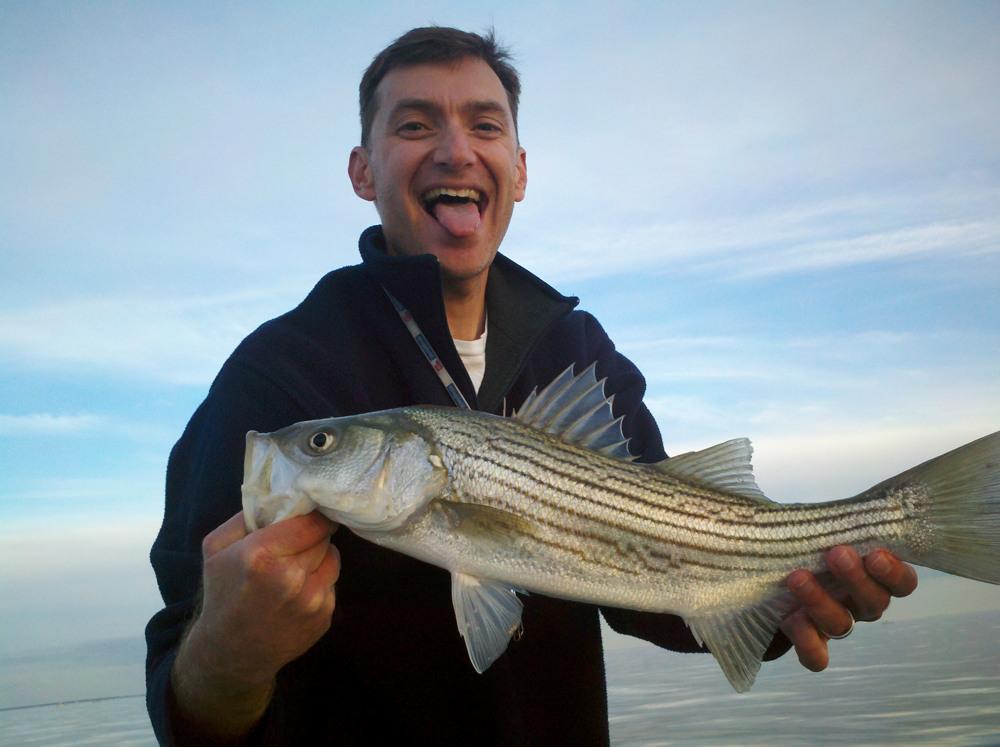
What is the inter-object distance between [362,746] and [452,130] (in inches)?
145

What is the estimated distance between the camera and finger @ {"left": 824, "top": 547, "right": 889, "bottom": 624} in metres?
3.05

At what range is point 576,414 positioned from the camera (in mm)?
3217

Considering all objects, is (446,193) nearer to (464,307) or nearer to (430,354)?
(464,307)

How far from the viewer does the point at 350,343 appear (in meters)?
3.82

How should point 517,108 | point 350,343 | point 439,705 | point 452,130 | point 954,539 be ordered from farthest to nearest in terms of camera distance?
point 517,108
point 452,130
point 350,343
point 439,705
point 954,539

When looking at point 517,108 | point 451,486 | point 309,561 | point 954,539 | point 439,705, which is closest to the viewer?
point 309,561

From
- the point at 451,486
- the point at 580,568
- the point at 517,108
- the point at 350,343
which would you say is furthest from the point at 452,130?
the point at 580,568

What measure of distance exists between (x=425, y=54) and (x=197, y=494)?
3278 mm

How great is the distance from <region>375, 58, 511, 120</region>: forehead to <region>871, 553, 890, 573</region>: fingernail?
364 cm

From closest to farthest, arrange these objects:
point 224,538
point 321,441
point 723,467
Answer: point 224,538
point 321,441
point 723,467

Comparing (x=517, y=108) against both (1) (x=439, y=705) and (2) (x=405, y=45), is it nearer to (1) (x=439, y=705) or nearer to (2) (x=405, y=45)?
(2) (x=405, y=45)

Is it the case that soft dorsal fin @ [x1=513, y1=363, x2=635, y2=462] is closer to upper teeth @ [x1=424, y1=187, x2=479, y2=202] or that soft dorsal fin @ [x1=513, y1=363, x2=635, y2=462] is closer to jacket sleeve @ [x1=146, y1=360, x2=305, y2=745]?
jacket sleeve @ [x1=146, y1=360, x2=305, y2=745]

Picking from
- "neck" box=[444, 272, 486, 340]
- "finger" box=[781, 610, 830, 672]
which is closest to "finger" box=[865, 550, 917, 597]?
"finger" box=[781, 610, 830, 672]

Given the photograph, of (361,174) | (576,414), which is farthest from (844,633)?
(361,174)
